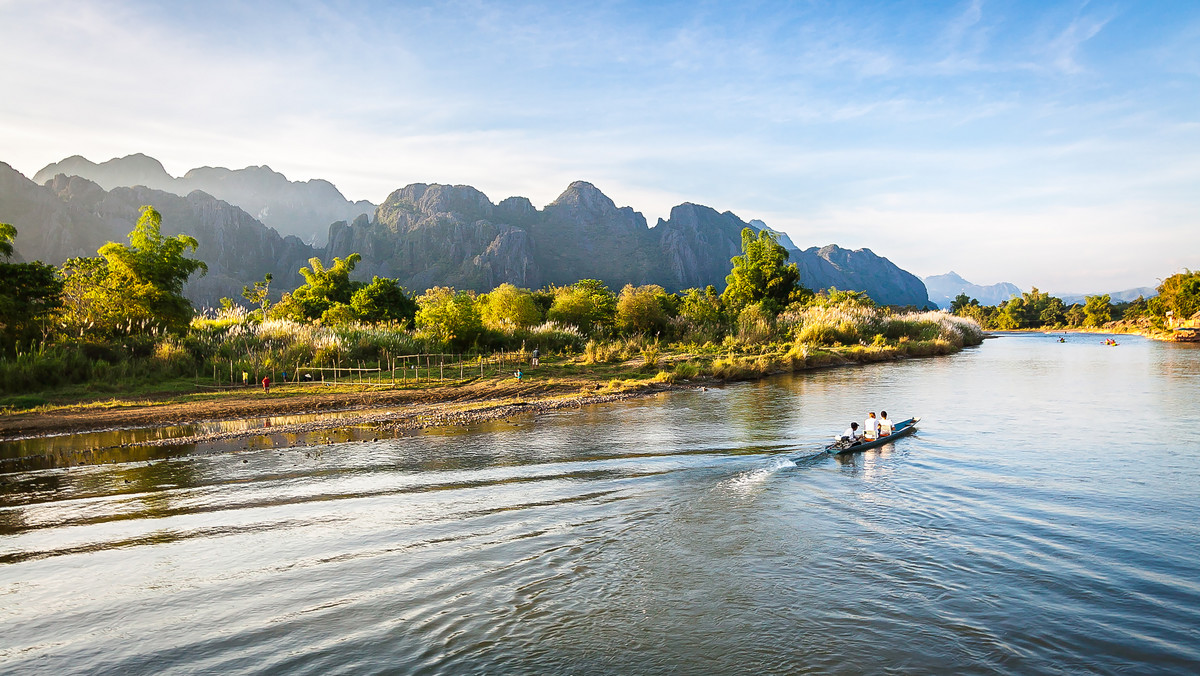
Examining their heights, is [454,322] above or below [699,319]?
below

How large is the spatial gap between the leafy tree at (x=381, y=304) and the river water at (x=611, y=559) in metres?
27.9

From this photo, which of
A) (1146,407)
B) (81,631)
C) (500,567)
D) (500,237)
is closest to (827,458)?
(500,567)

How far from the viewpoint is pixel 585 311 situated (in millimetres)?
40781

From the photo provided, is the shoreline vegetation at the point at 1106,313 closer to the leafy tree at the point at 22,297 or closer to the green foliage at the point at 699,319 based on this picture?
the green foliage at the point at 699,319

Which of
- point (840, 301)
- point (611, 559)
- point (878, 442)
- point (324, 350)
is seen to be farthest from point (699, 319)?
point (611, 559)

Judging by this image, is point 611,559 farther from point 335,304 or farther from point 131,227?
point 131,227

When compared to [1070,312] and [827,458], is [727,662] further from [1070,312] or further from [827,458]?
[1070,312]

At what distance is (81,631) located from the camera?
5.89 metres

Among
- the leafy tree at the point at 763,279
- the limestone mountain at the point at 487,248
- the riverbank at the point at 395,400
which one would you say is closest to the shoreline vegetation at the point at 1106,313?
the leafy tree at the point at 763,279

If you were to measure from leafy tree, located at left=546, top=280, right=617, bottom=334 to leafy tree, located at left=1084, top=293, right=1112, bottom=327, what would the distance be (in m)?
97.2

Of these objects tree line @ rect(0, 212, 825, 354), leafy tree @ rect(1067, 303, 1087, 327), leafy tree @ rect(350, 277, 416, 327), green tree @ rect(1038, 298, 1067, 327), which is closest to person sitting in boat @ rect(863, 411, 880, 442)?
tree line @ rect(0, 212, 825, 354)

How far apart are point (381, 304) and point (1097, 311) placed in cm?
11385

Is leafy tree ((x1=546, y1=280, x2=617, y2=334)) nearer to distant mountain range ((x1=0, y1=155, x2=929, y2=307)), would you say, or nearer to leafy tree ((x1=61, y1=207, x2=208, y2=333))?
leafy tree ((x1=61, y1=207, x2=208, y2=333))

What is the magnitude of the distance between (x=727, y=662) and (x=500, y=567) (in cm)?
290
